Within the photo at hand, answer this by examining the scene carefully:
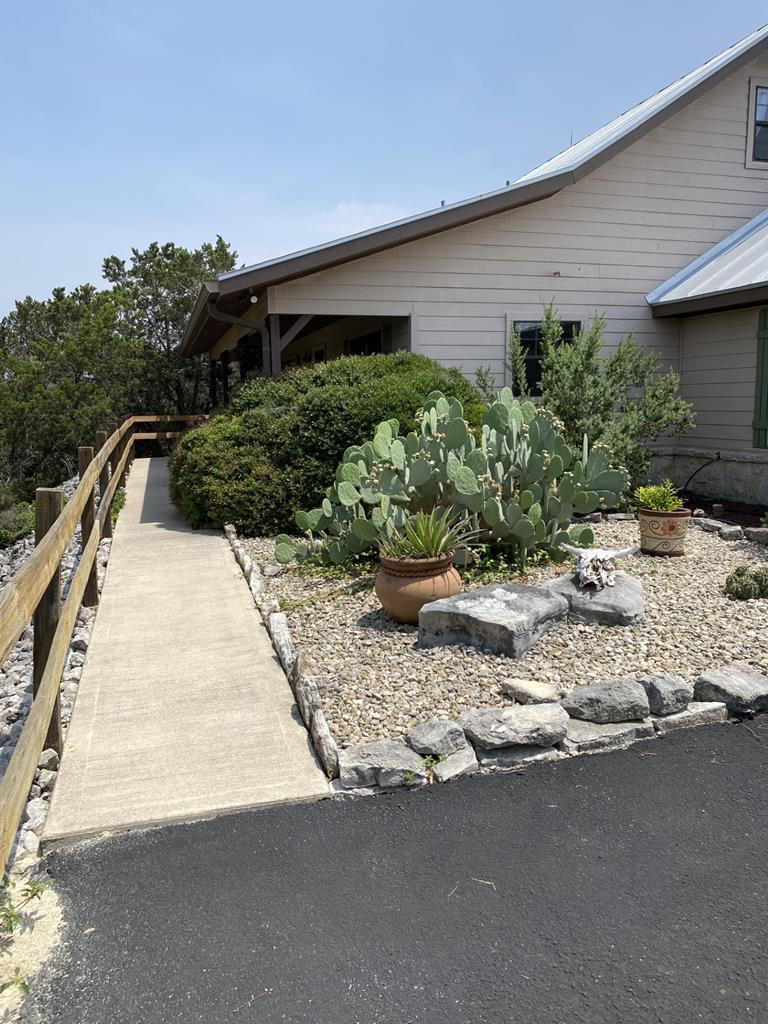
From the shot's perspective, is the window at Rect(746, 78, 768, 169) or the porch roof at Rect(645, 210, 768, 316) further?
the window at Rect(746, 78, 768, 169)

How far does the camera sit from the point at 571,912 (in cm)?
261

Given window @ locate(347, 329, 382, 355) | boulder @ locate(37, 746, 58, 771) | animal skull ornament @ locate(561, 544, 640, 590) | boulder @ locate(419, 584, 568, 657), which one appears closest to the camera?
boulder @ locate(37, 746, 58, 771)

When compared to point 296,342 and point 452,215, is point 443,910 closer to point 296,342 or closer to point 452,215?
point 452,215

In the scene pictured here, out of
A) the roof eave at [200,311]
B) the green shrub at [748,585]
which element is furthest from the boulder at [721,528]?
the roof eave at [200,311]

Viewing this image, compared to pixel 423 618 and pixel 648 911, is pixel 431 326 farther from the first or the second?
pixel 648 911

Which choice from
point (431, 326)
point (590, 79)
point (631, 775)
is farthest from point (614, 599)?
point (590, 79)

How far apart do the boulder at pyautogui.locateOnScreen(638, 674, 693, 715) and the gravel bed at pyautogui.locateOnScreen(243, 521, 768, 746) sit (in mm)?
340

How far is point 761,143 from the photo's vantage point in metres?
12.1

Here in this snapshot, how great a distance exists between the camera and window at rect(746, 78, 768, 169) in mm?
11922

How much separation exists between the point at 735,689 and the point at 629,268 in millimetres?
9117

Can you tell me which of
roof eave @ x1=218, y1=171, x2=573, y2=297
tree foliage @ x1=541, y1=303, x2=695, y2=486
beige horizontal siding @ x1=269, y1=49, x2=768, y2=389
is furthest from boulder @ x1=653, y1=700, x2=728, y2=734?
beige horizontal siding @ x1=269, y1=49, x2=768, y2=389

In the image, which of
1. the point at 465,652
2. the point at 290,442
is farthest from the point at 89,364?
the point at 465,652

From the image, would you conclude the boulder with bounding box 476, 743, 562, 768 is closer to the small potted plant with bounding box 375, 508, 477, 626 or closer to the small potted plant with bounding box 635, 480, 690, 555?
the small potted plant with bounding box 375, 508, 477, 626

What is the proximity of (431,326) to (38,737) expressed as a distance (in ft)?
29.3
